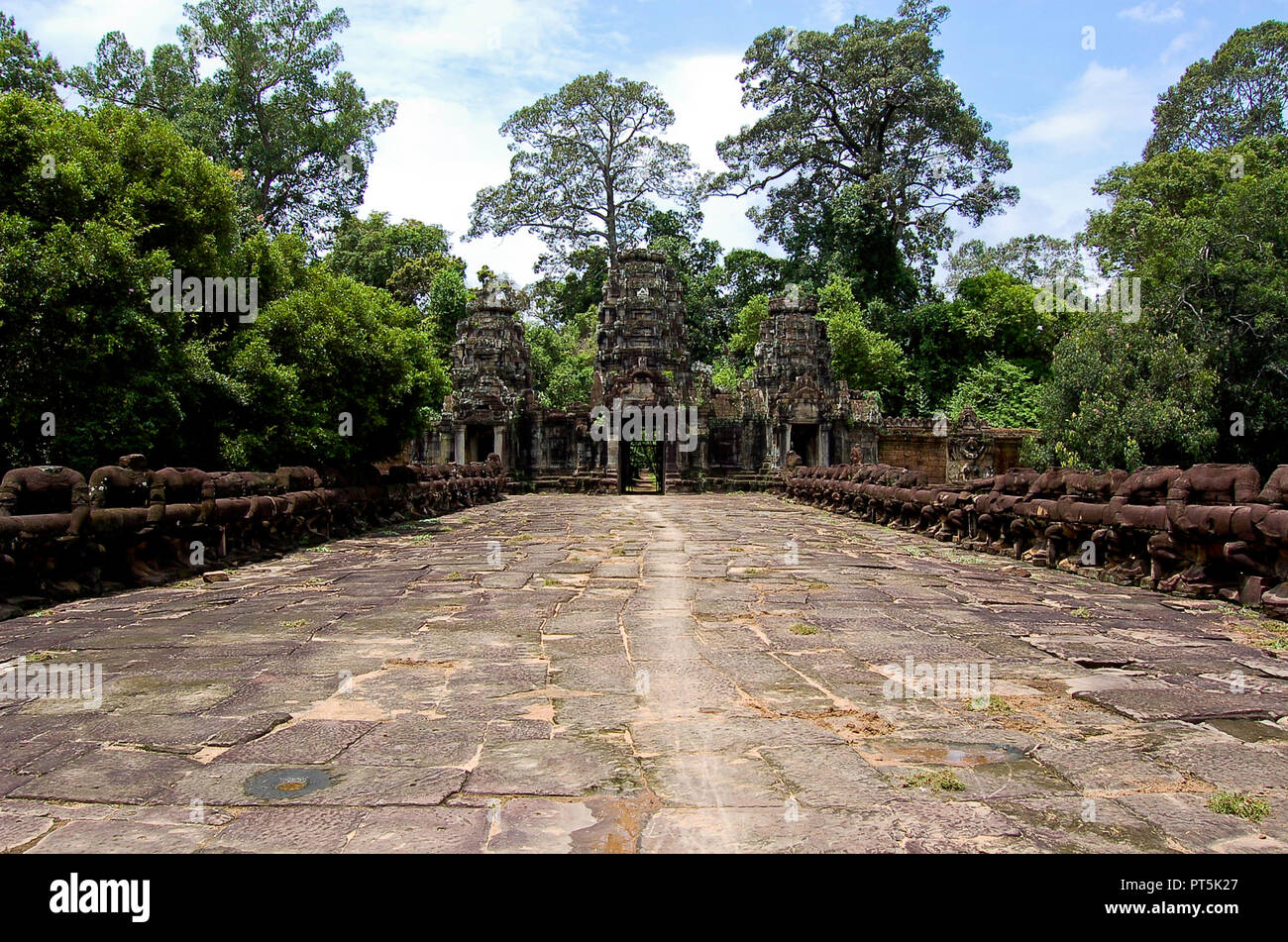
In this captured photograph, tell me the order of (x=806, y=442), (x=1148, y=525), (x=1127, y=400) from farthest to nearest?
(x=806, y=442), (x=1127, y=400), (x=1148, y=525)

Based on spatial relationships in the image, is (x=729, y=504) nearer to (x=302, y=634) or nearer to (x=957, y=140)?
(x=302, y=634)

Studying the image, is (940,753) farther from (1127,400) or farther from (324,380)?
(1127,400)

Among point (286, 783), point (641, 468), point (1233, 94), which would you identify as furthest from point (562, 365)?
point (286, 783)

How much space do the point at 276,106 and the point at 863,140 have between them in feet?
108

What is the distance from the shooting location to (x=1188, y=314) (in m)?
22.9

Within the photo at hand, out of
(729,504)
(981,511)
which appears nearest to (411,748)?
(981,511)

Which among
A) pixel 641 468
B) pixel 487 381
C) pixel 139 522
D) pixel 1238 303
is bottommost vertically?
pixel 641 468

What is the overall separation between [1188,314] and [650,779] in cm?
2520

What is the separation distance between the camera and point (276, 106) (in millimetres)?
40156

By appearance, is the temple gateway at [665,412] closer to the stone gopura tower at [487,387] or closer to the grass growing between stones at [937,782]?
the stone gopura tower at [487,387]

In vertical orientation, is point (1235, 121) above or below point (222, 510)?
above

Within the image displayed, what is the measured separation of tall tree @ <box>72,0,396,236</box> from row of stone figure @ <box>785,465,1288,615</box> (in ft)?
116

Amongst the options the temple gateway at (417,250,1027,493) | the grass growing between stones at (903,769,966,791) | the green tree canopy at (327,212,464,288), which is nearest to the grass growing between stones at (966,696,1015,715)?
the grass growing between stones at (903,769,966,791)
